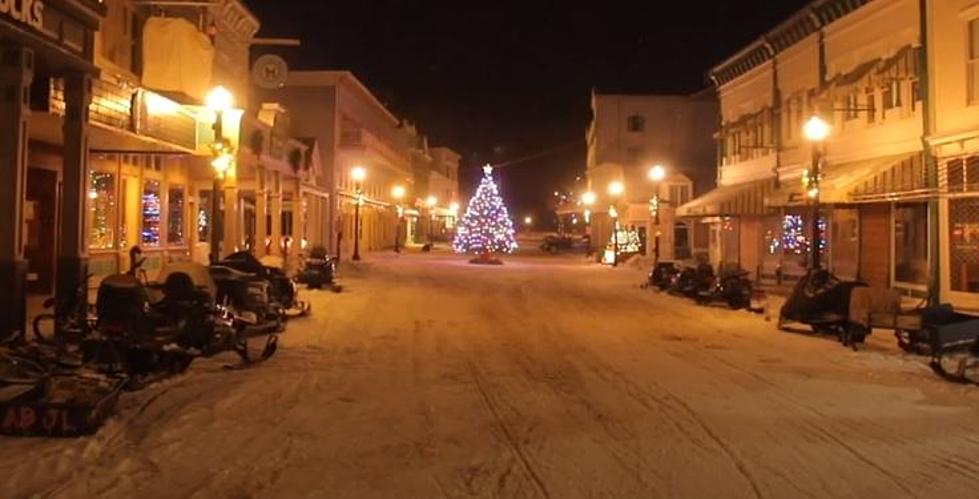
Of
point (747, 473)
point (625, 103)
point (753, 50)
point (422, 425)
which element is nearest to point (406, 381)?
point (422, 425)

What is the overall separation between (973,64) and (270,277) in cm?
1351

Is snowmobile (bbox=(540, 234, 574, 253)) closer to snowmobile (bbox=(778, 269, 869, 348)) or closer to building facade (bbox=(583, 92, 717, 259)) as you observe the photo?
building facade (bbox=(583, 92, 717, 259))

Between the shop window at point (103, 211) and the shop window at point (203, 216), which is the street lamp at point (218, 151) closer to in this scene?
the shop window at point (103, 211)

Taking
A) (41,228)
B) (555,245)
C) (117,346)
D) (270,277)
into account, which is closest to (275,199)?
(41,228)

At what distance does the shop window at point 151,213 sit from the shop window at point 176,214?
0.81m

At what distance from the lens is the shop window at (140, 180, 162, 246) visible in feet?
72.0

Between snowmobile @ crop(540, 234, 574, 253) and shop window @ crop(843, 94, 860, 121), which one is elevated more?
shop window @ crop(843, 94, 860, 121)

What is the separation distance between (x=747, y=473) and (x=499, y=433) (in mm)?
2114

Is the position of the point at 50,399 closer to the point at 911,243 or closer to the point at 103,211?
the point at 103,211

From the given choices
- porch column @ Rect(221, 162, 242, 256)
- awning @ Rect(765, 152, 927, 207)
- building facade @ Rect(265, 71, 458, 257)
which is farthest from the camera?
building facade @ Rect(265, 71, 458, 257)

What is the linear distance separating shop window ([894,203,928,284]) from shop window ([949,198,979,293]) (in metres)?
1.05

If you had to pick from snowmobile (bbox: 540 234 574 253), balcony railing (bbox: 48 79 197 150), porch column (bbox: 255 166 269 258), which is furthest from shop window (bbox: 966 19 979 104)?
snowmobile (bbox: 540 234 574 253)

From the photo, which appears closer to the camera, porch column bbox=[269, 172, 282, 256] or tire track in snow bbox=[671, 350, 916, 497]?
tire track in snow bbox=[671, 350, 916, 497]

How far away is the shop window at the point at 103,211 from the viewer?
19.2m
